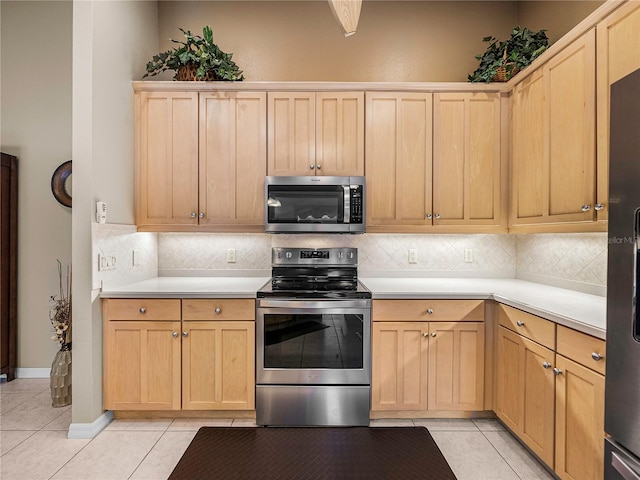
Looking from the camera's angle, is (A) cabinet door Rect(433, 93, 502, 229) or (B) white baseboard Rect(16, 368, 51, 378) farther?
(B) white baseboard Rect(16, 368, 51, 378)

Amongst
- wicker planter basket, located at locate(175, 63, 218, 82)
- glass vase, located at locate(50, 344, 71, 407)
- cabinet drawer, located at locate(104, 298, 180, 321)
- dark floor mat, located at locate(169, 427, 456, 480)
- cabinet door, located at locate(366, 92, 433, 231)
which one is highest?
wicker planter basket, located at locate(175, 63, 218, 82)

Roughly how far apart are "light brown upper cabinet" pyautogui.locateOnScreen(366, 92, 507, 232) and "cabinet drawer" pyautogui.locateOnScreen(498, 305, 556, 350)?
77 centimetres

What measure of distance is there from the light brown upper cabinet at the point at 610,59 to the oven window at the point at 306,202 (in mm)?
1512

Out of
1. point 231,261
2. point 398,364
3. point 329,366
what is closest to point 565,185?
point 398,364

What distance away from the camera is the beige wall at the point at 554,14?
2390 millimetres

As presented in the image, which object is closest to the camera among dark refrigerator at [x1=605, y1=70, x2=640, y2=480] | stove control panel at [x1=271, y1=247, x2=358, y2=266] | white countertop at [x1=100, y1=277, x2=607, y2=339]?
dark refrigerator at [x1=605, y1=70, x2=640, y2=480]

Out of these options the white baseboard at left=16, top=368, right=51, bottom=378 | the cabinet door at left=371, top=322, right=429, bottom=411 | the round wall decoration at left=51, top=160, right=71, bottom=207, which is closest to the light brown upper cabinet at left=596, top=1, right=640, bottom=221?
the cabinet door at left=371, top=322, right=429, bottom=411

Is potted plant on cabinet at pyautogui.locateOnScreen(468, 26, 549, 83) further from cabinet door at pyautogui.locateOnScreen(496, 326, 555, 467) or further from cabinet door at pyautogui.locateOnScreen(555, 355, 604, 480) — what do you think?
cabinet door at pyautogui.locateOnScreen(555, 355, 604, 480)

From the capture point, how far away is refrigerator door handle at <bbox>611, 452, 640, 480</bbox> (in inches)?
45.5

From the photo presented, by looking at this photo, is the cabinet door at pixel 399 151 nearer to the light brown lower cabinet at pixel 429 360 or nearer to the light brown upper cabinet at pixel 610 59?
the light brown lower cabinet at pixel 429 360

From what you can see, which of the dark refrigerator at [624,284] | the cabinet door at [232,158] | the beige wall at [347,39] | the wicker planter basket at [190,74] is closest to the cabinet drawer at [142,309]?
the cabinet door at [232,158]

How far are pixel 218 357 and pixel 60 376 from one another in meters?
1.22

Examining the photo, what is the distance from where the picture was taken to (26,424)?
7.90 feet

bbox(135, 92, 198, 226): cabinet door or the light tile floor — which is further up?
bbox(135, 92, 198, 226): cabinet door
